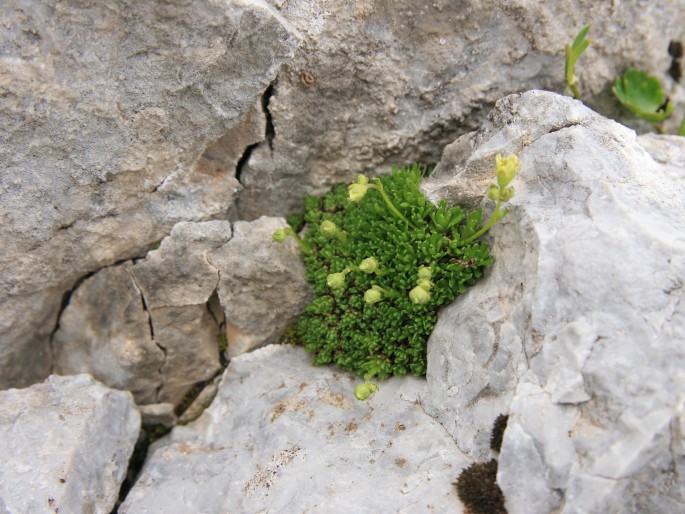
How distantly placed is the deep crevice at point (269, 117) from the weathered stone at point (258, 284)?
0.68 metres

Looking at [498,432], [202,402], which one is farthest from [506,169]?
[202,402]

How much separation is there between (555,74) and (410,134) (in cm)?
139

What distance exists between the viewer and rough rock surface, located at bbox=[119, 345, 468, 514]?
346 centimetres

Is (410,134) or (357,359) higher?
(410,134)

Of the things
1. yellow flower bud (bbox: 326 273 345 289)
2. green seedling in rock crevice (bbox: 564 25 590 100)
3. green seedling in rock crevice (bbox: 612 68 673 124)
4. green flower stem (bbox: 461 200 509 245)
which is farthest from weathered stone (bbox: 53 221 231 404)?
green seedling in rock crevice (bbox: 612 68 673 124)

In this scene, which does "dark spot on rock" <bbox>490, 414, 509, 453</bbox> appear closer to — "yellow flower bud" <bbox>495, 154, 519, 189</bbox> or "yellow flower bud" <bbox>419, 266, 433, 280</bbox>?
"yellow flower bud" <bbox>419, 266, 433, 280</bbox>

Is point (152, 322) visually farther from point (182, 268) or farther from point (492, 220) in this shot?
point (492, 220)

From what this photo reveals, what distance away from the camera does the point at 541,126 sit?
13.0 feet

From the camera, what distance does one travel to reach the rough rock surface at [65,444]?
371 cm

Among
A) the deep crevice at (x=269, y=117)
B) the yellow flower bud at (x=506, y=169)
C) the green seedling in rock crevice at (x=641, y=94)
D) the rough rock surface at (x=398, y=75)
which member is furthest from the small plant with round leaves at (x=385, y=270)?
the green seedling in rock crevice at (x=641, y=94)

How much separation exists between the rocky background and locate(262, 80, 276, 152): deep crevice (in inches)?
0.8

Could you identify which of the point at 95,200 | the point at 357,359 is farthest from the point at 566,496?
the point at 95,200

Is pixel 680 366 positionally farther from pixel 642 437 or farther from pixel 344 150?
pixel 344 150

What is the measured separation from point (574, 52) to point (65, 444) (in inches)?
194
